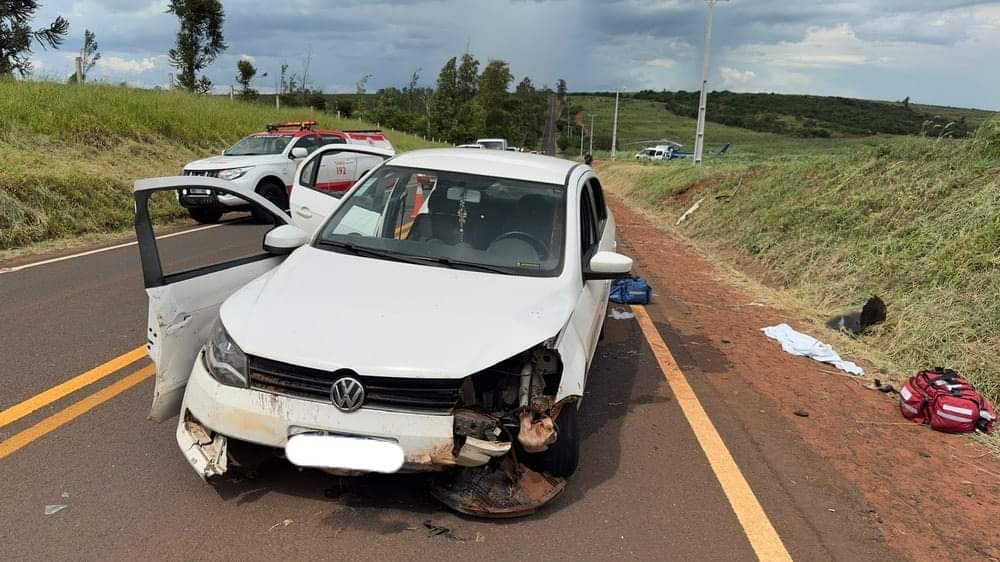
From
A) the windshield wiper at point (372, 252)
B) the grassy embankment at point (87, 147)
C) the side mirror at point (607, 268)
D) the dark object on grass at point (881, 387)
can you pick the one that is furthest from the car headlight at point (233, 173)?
the dark object on grass at point (881, 387)

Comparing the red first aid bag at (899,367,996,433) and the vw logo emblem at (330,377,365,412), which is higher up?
the vw logo emblem at (330,377,365,412)

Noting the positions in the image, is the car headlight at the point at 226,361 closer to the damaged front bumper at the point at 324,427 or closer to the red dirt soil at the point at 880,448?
the damaged front bumper at the point at 324,427

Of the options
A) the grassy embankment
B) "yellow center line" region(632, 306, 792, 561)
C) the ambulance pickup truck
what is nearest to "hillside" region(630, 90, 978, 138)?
the grassy embankment

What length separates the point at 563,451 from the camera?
11.2 feet

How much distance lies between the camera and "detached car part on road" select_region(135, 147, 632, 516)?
292 centimetres

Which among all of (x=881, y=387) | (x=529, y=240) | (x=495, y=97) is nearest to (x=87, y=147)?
(x=529, y=240)

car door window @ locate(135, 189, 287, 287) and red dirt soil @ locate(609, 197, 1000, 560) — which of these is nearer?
red dirt soil @ locate(609, 197, 1000, 560)

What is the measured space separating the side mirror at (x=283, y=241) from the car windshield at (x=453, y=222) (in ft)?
0.58

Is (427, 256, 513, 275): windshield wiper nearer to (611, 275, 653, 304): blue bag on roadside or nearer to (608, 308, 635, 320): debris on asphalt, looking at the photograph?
(608, 308, 635, 320): debris on asphalt

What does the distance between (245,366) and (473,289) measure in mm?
1175

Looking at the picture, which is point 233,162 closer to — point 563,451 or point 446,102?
point 563,451

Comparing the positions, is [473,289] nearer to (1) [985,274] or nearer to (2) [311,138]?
(1) [985,274]

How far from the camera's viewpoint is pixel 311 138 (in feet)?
52.3

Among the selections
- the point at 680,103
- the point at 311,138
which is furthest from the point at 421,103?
the point at 680,103
